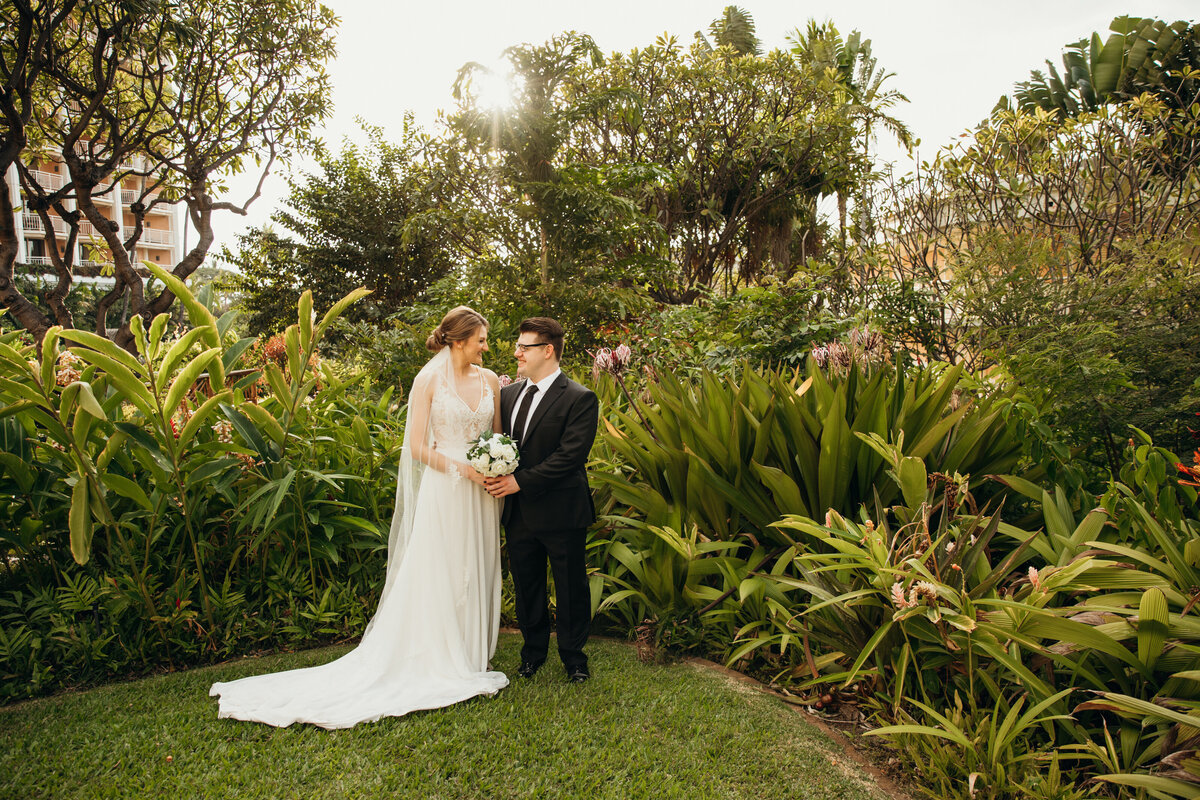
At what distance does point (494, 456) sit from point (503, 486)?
182mm

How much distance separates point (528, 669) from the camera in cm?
328

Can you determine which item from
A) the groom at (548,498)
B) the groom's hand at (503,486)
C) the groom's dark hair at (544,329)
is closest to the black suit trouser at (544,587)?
the groom at (548,498)

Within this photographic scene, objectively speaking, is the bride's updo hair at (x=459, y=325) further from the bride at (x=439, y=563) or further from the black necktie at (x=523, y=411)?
the black necktie at (x=523, y=411)

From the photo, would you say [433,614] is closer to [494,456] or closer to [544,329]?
[494,456]

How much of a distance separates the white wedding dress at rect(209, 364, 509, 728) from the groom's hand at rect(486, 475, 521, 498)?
262mm

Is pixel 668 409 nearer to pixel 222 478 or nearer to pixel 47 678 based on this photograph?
pixel 222 478

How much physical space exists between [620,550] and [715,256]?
39.3ft

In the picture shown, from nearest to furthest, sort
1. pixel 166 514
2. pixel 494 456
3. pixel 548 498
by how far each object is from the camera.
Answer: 1. pixel 494 456
2. pixel 548 498
3. pixel 166 514

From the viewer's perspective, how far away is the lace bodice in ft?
11.0

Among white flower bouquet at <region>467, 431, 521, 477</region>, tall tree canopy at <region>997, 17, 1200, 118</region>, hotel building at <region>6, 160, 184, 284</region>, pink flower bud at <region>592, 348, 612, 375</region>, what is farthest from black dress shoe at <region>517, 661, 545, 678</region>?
hotel building at <region>6, 160, 184, 284</region>

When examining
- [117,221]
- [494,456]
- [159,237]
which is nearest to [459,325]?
[494,456]

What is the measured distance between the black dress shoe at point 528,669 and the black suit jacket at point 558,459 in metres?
0.71

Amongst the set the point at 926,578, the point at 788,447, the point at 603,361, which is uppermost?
the point at 603,361

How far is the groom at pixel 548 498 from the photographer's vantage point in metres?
3.17
